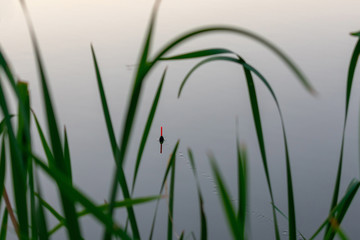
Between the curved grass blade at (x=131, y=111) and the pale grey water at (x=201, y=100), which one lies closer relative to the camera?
the curved grass blade at (x=131, y=111)

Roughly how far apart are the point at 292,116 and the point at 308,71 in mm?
374

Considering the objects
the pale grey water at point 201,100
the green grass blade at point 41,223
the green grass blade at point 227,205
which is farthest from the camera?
the pale grey water at point 201,100

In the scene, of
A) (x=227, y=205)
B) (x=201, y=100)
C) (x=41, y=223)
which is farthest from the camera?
(x=201, y=100)

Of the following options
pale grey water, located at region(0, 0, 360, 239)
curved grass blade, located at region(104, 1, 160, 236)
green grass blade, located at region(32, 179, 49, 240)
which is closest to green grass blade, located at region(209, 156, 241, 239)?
curved grass blade, located at region(104, 1, 160, 236)

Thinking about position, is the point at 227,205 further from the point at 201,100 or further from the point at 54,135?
the point at 201,100

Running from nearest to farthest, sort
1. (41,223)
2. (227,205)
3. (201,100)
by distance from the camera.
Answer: (227,205) → (41,223) → (201,100)

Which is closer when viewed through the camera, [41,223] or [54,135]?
[54,135]

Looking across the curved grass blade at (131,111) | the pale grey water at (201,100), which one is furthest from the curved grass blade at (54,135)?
the pale grey water at (201,100)

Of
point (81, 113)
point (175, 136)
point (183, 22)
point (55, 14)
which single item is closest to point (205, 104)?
point (175, 136)

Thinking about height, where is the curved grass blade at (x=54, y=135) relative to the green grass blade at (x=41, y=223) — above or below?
above

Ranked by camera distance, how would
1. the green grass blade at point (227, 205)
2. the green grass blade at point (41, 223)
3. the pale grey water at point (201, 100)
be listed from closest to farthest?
the green grass blade at point (227, 205) < the green grass blade at point (41, 223) < the pale grey water at point (201, 100)

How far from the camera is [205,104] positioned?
2.16 meters

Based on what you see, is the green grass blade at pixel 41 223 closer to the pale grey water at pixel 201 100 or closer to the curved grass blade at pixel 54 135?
the curved grass blade at pixel 54 135

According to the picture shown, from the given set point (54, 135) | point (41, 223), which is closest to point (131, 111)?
point (54, 135)
